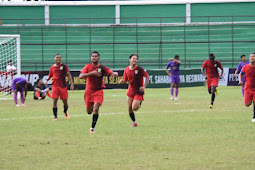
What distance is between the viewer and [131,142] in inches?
402

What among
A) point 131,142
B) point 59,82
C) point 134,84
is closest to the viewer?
point 131,142

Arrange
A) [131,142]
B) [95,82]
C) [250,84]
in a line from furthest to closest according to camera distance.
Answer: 1. [250,84]
2. [95,82]
3. [131,142]

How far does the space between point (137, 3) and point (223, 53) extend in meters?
11.2

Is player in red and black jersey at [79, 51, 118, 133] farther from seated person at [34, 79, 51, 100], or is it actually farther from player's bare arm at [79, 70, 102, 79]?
seated person at [34, 79, 51, 100]

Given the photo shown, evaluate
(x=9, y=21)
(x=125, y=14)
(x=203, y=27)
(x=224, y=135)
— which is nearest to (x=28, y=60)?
(x=9, y=21)

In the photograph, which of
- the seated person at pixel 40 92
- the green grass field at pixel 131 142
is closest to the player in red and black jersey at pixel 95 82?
the green grass field at pixel 131 142

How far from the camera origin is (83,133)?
11.8m

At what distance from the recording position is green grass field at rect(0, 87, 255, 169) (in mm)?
7953

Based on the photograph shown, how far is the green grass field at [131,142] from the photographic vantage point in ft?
26.1

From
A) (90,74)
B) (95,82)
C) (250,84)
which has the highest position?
(90,74)

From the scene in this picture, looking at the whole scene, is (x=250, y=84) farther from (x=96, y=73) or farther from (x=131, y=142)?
(x=131, y=142)

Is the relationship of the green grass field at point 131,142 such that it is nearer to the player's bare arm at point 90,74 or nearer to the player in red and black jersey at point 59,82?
the player in red and black jersey at point 59,82

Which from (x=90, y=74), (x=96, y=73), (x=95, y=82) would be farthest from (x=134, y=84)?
(x=90, y=74)

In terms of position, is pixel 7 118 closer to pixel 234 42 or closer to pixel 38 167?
pixel 38 167
